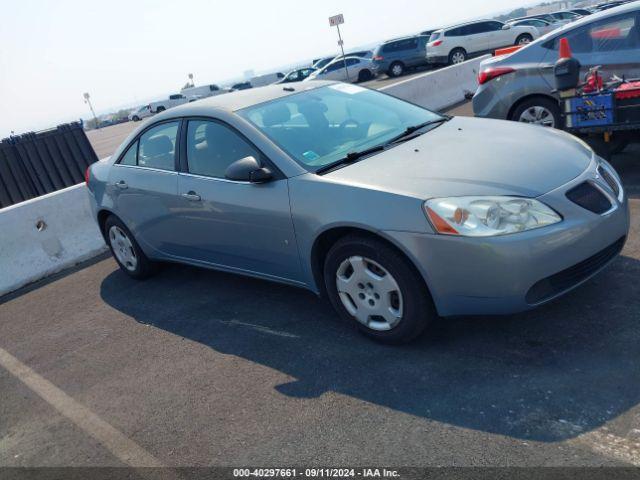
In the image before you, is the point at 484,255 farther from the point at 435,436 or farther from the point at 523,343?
the point at 435,436

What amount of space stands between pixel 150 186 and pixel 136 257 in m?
0.96

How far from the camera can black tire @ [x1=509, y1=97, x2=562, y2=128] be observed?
7270mm

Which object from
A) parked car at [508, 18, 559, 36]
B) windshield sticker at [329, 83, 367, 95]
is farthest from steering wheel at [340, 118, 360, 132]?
parked car at [508, 18, 559, 36]

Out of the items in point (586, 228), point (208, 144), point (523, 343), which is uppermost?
point (208, 144)

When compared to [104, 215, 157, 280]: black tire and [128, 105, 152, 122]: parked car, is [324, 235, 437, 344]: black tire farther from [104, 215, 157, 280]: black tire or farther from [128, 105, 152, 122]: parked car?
[128, 105, 152, 122]: parked car

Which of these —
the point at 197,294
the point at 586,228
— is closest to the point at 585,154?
the point at 586,228

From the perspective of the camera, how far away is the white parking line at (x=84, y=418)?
335 centimetres

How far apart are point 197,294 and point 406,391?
2623mm

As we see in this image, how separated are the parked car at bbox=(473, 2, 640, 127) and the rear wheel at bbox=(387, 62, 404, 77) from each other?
2368cm

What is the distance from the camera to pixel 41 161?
11094 millimetres

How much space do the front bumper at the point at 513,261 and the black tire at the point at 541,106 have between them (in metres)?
4.00

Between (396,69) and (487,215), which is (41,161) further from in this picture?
(396,69)

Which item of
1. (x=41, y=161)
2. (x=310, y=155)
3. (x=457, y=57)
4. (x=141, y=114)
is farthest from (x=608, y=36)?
(x=141, y=114)

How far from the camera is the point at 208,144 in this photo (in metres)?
4.79
